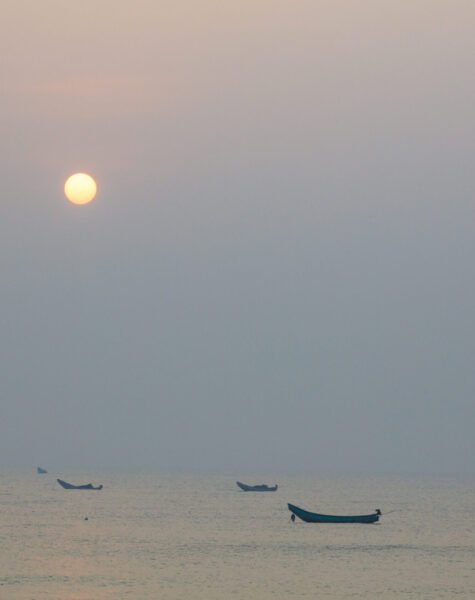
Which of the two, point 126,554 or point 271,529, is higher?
point 271,529

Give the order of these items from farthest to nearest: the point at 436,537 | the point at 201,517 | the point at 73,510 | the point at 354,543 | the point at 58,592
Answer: the point at 73,510 → the point at 201,517 → the point at 436,537 → the point at 354,543 → the point at 58,592

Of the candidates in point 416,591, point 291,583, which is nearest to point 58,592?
point 291,583

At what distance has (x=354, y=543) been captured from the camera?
133 m

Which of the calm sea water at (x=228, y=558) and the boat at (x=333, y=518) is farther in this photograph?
the boat at (x=333, y=518)

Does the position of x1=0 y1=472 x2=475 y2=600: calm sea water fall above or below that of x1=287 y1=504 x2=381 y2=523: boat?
below

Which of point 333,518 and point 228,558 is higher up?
point 333,518

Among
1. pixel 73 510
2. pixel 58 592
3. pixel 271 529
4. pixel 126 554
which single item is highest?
pixel 73 510

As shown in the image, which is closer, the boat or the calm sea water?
the calm sea water

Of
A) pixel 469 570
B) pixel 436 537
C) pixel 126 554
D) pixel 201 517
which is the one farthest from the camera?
pixel 201 517

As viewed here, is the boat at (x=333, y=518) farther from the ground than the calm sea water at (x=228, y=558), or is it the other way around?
the boat at (x=333, y=518)

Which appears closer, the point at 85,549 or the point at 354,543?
the point at 85,549

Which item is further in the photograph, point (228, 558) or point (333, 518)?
point (333, 518)

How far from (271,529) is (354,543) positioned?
2413 centimetres

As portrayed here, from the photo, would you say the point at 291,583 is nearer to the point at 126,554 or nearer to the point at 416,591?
the point at 416,591
